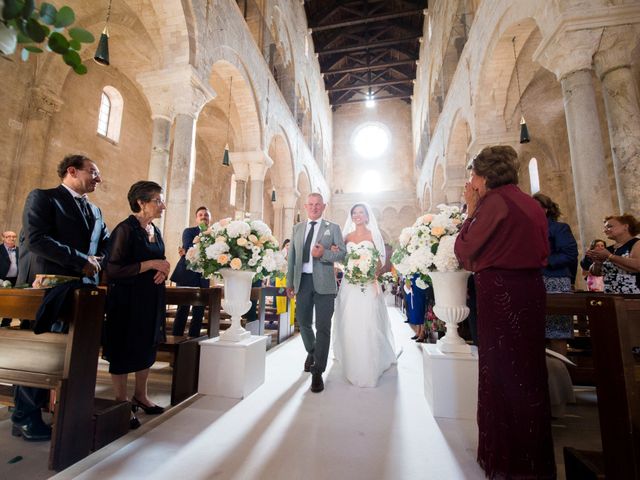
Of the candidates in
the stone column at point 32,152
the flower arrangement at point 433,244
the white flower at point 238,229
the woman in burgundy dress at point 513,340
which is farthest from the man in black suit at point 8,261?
the woman in burgundy dress at point 513,340

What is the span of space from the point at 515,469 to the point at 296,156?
45.8ft

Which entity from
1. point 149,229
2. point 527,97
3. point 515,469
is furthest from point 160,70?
point 527,97

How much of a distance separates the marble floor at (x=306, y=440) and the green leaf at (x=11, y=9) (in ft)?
6.68

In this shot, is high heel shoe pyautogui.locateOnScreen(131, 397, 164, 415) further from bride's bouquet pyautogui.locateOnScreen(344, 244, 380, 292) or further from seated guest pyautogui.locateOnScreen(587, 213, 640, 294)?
seated guest pyautogui.locateOnScreen(587, 213, 640, 294)

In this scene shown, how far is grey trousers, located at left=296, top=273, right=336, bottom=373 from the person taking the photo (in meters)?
3.19

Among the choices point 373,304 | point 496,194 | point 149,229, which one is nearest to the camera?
point 496,194

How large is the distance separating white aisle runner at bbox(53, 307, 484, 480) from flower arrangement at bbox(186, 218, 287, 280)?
1.15 metres

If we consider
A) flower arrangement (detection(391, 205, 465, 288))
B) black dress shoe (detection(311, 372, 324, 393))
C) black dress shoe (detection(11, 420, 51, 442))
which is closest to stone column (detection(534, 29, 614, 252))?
flower arrangement (detection(391, 205, 465, 288))

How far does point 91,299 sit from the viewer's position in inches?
79.4

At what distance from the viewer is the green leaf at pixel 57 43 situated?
0.71 m

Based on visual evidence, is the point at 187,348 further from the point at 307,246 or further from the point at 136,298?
the point at 307,246

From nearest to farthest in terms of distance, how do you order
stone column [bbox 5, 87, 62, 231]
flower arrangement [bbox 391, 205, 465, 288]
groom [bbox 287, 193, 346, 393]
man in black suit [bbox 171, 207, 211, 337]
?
flower arrangement [bbox 391, 205, 465, 288]
groom [bbox 287, 193, 346, 393]
man in black suit [bbox 171, 207, 211, 337]
stone column [bbox 5, 87, 62, 231]

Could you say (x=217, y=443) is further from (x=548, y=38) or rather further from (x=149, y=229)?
(x=548, y=38)

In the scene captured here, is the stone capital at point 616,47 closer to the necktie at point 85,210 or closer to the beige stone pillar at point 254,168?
the necktie at point 85,210
